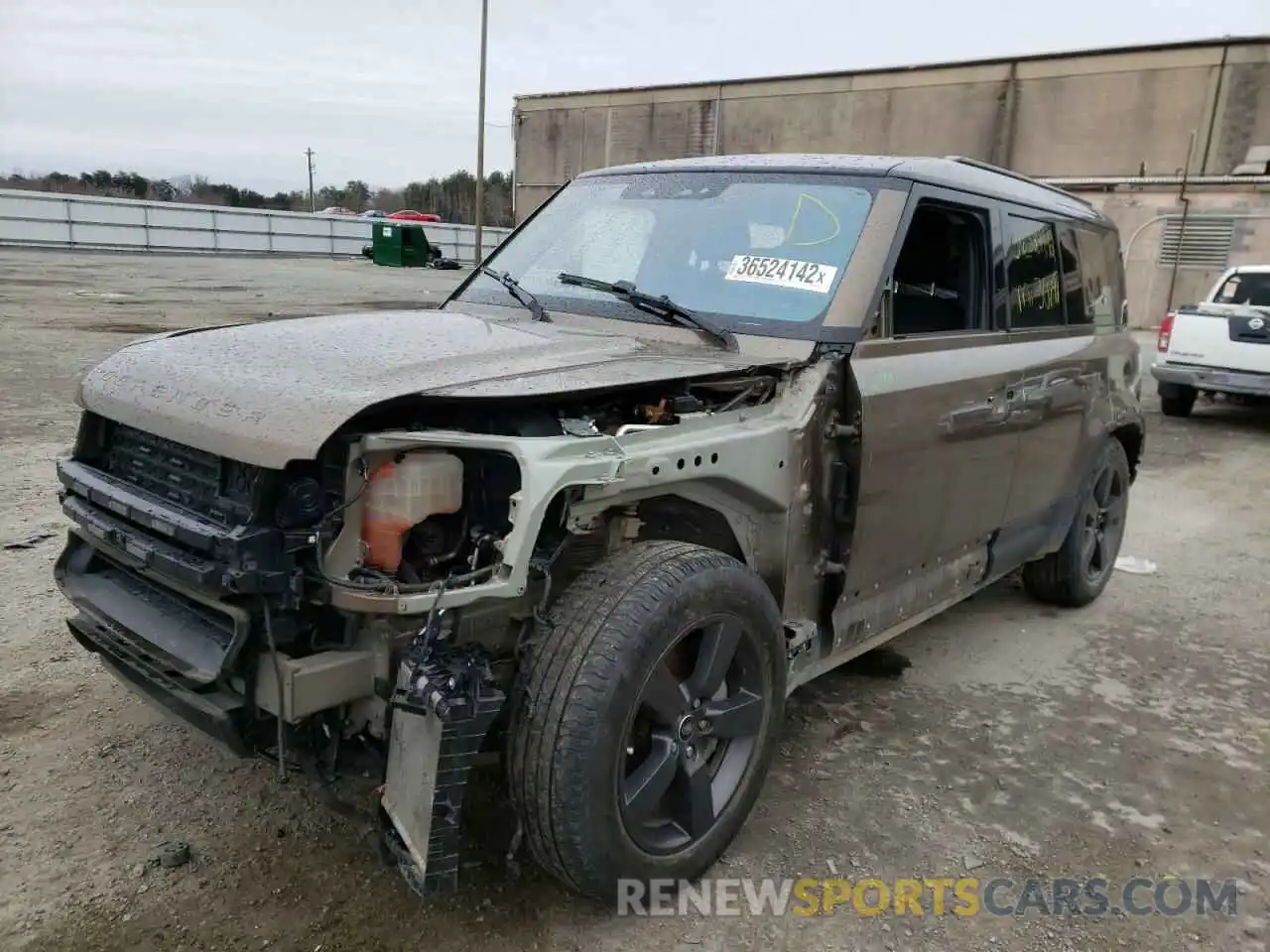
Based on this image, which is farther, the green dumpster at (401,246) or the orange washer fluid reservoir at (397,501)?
the green dumpster at (401,246)

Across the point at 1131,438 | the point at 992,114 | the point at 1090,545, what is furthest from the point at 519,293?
the point at 992,114

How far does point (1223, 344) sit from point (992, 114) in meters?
19.2

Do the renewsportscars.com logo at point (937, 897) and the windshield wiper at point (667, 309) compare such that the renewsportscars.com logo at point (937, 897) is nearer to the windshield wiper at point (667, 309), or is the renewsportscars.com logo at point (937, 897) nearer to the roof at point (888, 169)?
the windshield wiper at point (667, 309)

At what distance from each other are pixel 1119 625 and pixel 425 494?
397 centimetres

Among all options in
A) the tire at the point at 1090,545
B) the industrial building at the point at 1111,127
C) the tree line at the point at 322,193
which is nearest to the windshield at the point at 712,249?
the tire at the point at 1090,545

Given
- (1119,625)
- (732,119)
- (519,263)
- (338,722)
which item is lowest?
(1119,625)

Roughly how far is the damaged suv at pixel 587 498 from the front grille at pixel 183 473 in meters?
0.01

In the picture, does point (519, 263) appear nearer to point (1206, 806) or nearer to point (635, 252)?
point (635, 252)

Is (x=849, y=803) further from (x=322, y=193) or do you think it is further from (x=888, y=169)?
(x=322, y=193)

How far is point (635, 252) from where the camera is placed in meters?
3.57

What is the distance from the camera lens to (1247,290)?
10797 mm

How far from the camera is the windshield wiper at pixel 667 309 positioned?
312 centimetres

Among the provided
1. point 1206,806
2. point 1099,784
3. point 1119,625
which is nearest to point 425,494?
point 1099,784

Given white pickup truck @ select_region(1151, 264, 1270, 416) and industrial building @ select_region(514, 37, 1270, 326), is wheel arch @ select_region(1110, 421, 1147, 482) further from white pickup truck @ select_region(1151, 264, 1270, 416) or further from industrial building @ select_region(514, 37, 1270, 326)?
industrial building @ select_region(514, 37, 1270, 326)
